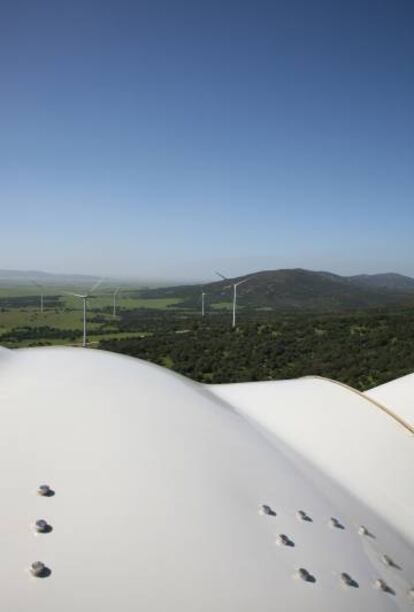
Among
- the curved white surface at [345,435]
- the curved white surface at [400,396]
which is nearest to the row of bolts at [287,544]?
the curved white surface at [345,435]

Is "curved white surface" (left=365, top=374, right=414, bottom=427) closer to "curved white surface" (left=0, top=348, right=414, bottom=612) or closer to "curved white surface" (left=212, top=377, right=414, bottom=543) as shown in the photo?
"curved white surface" (left=212, top=377, right=414, bottom=543)

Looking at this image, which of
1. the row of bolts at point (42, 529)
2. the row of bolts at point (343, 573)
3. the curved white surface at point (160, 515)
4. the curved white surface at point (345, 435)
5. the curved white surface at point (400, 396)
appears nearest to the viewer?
the row of bolts at point (42, 529)

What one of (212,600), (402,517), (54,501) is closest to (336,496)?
(402,517)

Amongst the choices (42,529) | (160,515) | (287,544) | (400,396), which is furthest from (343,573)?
(400,396)

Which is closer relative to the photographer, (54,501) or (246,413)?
(54,501)

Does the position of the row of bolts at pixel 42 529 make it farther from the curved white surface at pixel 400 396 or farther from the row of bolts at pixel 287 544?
the curved white surface at pixel 400 396

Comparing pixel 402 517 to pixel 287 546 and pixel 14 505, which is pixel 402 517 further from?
pixel 14 505
